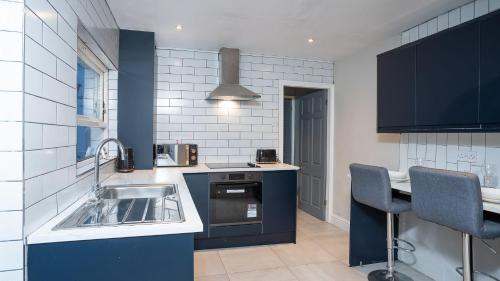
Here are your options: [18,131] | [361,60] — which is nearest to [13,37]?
[18,131]

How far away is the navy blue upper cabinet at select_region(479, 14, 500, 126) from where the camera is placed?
176cm

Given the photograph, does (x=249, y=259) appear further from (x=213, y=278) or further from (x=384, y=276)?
(x=384, y=276)

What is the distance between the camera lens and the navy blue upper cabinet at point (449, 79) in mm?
1915

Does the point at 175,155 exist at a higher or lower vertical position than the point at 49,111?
lower

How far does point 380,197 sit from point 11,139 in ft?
7.24

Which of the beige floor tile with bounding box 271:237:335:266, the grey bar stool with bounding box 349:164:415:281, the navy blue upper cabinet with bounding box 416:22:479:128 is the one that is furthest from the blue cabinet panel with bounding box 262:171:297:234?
the navy blue upper cabinet with bounding box 416:22:479:128

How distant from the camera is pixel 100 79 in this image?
273 centimetres

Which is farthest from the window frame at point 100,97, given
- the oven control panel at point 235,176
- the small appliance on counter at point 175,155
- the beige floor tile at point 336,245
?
the beige floor tile at point 336,245

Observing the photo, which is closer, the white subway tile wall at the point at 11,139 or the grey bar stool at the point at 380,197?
the white subway tile wall at the point at 11,139

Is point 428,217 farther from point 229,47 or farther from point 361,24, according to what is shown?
point 229,47

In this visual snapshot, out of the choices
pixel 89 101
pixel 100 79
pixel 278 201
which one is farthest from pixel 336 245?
pixel 100 79

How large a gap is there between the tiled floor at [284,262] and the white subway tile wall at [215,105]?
3.71ft

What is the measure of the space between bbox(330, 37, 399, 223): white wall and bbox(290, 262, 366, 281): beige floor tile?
3.64ft

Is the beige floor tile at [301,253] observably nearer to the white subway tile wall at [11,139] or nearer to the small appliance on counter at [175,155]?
the small appliance on counter at [175,155]
